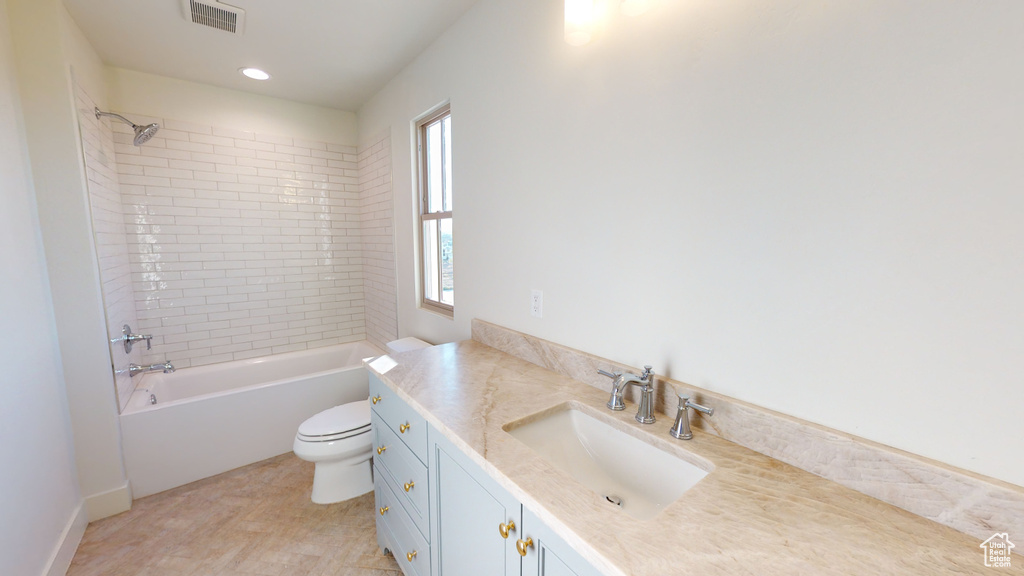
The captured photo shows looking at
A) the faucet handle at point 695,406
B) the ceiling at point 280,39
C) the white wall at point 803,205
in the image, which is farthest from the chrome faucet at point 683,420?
the ceiling at point 280,39

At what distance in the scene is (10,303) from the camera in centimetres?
143

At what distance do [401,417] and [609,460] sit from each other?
74cm

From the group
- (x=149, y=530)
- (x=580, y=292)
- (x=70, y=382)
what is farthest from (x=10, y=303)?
(x=580, y=292)

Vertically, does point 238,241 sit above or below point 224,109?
below

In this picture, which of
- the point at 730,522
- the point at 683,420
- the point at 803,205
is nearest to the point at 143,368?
the point at 683,420

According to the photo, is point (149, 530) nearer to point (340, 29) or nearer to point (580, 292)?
point (580, 292)

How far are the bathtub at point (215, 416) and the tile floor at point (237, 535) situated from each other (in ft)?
0.44

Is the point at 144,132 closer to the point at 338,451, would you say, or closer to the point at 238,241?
the point at 238,241

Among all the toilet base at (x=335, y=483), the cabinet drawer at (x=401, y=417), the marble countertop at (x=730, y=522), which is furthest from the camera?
the toilet base at (x=335, y=483)

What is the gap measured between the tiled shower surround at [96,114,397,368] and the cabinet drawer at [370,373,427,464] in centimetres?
190

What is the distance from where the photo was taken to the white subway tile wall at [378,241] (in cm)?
292

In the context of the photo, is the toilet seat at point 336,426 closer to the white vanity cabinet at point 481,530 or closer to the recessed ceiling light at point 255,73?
the white vanity cabinet at point 481,530

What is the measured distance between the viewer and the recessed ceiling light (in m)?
2.51

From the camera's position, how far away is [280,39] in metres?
2.12
